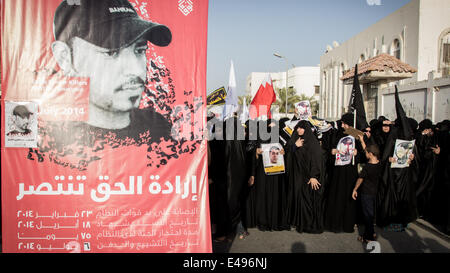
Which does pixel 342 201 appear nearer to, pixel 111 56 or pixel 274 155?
pixel 274 155

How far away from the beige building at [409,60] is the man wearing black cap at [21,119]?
9345 millimetres

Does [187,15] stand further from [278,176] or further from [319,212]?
[319,212]

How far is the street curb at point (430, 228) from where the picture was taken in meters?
4.53

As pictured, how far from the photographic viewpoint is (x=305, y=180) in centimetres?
472

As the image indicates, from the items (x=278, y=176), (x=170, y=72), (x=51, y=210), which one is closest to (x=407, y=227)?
(x=278, y=176)

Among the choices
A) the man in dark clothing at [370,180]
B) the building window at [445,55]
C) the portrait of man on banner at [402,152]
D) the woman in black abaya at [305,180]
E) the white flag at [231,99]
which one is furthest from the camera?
the building window at [445,55]

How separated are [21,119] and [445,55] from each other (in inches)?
577

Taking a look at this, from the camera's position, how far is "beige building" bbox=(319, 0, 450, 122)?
910 cm

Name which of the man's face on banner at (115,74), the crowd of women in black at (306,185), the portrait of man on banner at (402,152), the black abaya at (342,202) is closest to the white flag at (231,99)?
the crowd of women in black at (306,185)

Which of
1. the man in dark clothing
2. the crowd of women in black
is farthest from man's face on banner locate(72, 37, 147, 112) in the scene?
the man in dark clothing

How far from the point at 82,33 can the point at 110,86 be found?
1.26 ft

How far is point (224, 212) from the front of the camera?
4336 mm

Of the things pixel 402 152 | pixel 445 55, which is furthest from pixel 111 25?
pixel 445 55

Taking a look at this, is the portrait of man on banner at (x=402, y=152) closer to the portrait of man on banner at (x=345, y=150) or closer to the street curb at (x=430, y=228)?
the portrait of man on banner at (x=345, y=150)
